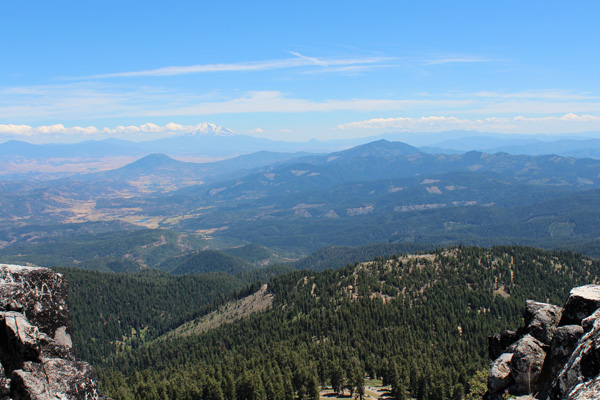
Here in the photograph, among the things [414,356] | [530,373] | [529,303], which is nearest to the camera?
[530,373]

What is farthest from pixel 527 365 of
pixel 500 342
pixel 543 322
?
pixel 500 342

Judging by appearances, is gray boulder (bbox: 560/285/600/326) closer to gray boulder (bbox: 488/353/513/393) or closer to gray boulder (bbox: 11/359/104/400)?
gray boulder (bbox: 488/353/513/393)

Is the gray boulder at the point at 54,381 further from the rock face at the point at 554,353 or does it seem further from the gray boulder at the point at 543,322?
the gray boulder at the point at 543,322

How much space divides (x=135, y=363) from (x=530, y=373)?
195 meters

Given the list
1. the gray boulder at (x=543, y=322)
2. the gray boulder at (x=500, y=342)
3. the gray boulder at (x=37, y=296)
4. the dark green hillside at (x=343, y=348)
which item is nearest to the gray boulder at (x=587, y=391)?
the gray boulder at (x=543, y=322)

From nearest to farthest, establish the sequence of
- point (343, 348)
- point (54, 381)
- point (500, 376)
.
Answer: point (54, 381) → point (500, 376) → point (343, 348)

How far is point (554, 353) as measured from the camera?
28688 mm

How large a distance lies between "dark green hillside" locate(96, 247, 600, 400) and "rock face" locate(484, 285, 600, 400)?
71.2 meters

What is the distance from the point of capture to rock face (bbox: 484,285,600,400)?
60.2ft

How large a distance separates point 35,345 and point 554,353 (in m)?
34.7

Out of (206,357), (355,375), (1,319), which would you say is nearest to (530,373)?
(1,319)

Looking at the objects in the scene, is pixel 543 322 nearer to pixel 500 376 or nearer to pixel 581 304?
pixel 500 376

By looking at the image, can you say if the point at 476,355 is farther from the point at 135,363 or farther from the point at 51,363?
the point at 135,363

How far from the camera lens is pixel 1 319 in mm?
25297
